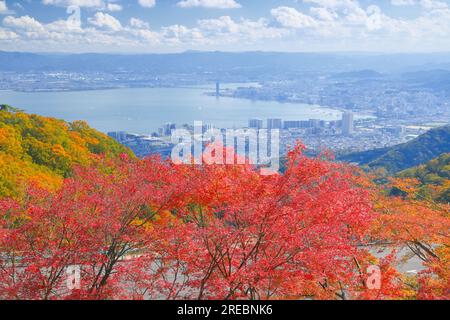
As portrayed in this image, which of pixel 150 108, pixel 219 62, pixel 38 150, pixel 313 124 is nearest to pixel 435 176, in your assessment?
pixel 38 150

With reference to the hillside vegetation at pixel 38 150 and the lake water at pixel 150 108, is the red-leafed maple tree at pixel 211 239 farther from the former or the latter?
the lake water at pixel 150 108

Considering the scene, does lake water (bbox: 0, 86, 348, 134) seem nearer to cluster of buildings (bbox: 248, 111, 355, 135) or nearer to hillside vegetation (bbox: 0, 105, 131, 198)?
cluster of buildings (bbox: 248, 111, 355, 135)

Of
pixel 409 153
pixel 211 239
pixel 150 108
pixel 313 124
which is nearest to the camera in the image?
pixel 211 239

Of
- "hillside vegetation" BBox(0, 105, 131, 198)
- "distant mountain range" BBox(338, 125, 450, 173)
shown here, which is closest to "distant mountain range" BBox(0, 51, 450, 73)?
"hillside vegetation" BBox(0, 105, 131, 198)

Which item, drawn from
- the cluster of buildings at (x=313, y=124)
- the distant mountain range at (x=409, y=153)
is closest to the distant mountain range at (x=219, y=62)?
the cluster of buildings at (x=313, y=124)

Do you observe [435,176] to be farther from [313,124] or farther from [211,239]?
[313,124]

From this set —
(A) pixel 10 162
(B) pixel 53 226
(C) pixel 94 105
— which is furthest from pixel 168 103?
(B) pixel 53 226
